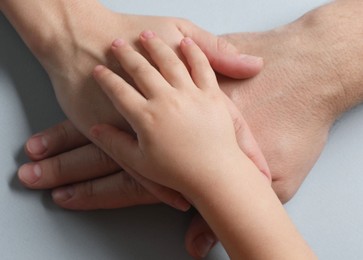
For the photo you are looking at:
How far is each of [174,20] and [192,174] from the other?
1.13ft

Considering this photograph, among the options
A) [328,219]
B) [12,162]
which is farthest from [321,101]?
[12,162]

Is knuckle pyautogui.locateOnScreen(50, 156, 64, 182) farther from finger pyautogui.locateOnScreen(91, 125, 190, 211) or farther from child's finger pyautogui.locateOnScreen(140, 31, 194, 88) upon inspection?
child's finger pyautogui.locateOnScreen(140, 31, 194, 88)

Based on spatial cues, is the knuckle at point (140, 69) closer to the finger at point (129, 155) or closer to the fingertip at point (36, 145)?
the finger at point (129, 155)

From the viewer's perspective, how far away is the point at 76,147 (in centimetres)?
104

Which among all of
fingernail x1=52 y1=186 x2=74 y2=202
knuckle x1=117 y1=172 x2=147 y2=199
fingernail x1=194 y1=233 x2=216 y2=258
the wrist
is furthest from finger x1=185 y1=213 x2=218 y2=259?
the wrist

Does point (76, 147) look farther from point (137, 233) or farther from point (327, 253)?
point (327, 253)

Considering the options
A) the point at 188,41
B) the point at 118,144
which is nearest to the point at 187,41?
the point at 188,41

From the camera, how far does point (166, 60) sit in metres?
0.90

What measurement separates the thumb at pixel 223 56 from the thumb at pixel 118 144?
0.73 ft

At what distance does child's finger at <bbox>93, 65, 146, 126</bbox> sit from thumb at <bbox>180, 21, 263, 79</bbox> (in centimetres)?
19

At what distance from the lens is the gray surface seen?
38.1 inches

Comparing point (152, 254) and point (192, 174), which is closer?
point (192, 174)

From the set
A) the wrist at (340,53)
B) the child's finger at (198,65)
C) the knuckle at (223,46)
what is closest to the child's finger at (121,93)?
the child's finger at (198,65)

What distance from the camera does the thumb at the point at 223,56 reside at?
98 cm
